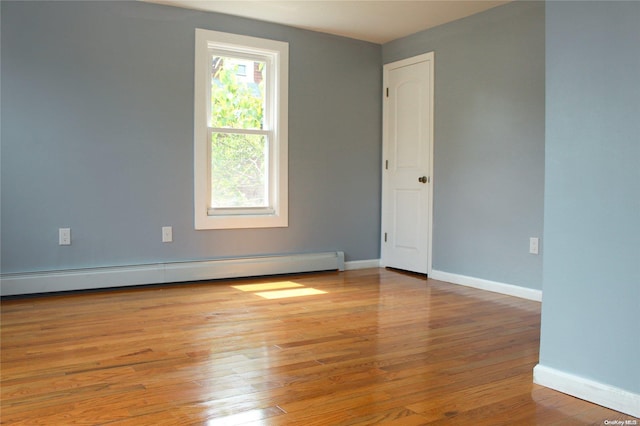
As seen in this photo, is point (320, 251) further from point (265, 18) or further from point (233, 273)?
point (265, 18)

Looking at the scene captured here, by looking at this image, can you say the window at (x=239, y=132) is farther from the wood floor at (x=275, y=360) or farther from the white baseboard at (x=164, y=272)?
the wood floor at (x=275, y=360)

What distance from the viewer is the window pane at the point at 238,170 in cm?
495

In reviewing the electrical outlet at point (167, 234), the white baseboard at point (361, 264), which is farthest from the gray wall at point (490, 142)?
the electrical outlet at point (167, 234)

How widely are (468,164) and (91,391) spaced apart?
142 inches

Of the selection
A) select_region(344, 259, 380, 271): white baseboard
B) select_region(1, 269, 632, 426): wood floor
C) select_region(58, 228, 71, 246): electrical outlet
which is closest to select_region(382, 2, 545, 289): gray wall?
select_region(1, 269, 632, 426): wood floor

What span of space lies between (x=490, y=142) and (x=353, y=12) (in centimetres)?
163

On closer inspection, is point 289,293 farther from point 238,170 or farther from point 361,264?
point 361,264

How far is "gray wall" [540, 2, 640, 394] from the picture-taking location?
2105 millimetres

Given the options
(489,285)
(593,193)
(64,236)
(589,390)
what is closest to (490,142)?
(489,285)

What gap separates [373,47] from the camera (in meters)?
5.74

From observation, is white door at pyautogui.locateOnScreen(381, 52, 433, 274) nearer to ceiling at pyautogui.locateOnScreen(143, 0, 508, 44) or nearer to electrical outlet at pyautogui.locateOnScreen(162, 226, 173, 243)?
ceiling at pyautogui.locateOnScreen(143, 0, 508, 44)

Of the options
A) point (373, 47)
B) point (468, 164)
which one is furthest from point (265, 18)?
point (468, 164)

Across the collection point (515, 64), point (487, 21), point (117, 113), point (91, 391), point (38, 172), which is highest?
point (487, 21)

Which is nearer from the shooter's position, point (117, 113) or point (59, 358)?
point (59, 358)
